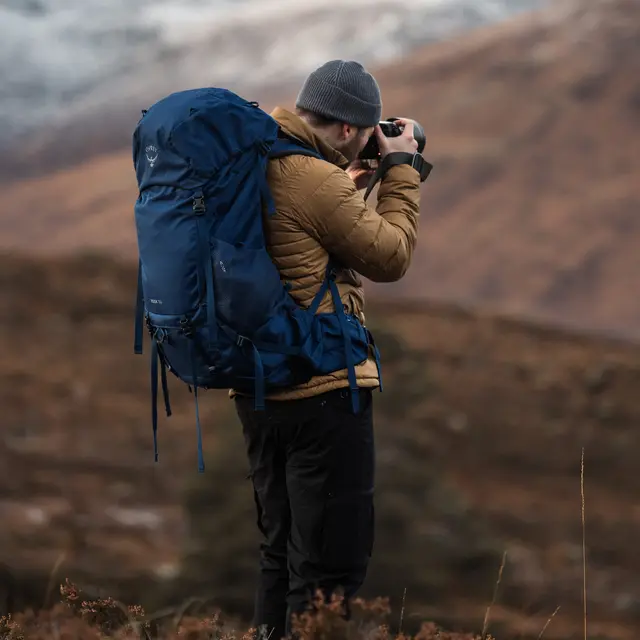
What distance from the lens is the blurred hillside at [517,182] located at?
85.9ft

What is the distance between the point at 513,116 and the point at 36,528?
79.3ft

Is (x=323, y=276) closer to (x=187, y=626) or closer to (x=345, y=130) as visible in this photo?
(x=345, y=130)

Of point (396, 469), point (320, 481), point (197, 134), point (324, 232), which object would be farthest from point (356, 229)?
point (396, 469)

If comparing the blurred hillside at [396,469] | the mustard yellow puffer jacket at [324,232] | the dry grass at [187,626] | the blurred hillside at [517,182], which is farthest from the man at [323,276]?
the blurred hillside at [517,182]

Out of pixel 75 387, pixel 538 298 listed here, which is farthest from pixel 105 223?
pixel 75 387

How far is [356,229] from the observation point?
2002 millimetres

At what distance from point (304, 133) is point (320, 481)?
0.69 metres

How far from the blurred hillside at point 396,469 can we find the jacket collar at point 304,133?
4.58 ft

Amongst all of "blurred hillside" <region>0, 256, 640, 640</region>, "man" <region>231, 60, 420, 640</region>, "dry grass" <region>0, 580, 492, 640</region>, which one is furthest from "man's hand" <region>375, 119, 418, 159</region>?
"blurred hillside" <region>0, 256, 640, 640</region>

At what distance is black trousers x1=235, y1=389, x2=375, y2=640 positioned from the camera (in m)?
2.10

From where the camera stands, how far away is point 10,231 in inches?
1168

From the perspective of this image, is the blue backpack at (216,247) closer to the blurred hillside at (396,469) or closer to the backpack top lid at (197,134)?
the backpack top lid at (197,134)

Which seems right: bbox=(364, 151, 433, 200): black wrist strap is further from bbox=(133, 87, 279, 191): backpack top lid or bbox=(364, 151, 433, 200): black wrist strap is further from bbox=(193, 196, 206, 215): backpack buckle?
bbox=(193, 196, 206, 215): backpack buckle

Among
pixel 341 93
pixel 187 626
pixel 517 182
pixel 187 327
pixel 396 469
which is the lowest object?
pixel 396 469
